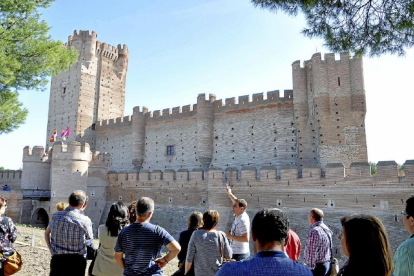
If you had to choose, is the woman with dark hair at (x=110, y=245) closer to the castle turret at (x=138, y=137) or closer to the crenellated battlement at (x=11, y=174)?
the castle turret at (x=138, y=137)

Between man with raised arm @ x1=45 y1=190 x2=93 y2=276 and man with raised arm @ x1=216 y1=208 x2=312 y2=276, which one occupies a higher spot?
man with raised arm @ x1=216 y1=208 x2=312 y2=276

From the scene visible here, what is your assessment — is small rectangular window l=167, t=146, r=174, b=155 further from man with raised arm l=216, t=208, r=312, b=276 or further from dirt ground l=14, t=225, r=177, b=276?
man with raised arm l=216, t=208, r=312, b=276

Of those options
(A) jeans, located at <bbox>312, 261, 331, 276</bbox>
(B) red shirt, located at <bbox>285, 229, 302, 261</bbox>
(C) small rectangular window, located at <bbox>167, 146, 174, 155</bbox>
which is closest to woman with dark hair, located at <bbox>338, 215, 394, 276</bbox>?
(B) red shirt, located at <bbox>285, 229, 302, 261</bbox>

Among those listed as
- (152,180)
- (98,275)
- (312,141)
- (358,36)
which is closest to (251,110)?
(312,141)

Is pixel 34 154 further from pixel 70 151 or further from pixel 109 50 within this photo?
pixel 109 50

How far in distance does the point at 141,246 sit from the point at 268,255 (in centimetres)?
194

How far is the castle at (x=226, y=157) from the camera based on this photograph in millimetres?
13688

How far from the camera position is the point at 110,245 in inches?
157

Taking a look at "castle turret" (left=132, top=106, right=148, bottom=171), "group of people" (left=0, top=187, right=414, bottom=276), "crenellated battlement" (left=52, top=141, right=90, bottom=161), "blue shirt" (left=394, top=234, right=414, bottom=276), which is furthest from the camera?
"castle turret" (left=132, top=106, right=148, bottom=171)

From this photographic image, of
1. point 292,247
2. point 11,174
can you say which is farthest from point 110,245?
point 11,174

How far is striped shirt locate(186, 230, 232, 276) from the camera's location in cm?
384

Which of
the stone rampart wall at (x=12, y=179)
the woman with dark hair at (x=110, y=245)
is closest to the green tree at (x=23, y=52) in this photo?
the woman with dark hair at (x=110, y=245)

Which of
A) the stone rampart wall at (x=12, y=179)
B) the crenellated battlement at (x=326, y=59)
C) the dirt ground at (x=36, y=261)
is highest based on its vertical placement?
the crenellated battlement at (x=326, y=59)

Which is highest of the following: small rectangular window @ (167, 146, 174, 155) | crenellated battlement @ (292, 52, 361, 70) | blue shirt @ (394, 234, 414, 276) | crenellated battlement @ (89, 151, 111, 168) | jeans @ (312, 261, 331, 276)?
crenellated battlement @ (292, 52, 361, 70)
